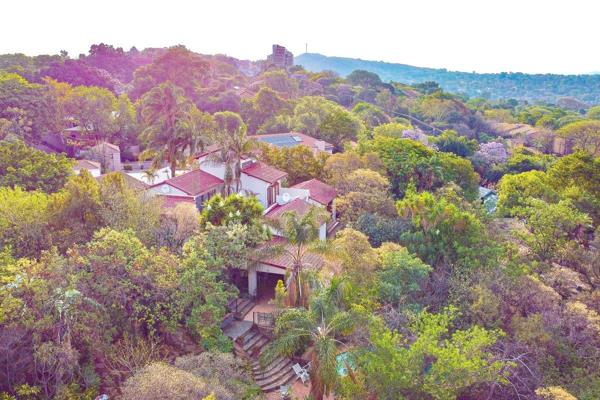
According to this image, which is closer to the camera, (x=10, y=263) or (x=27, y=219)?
(x=10, y=263)

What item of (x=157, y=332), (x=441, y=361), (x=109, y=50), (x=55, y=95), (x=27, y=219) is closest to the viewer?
(x=441, y=361)

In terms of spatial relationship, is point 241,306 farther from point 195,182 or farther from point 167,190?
point 195,182

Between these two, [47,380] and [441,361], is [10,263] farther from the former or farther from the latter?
[441,361]

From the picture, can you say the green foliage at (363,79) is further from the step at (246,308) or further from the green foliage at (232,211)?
the step at (246,308)

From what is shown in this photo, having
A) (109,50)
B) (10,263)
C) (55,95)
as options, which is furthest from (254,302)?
(109,50)

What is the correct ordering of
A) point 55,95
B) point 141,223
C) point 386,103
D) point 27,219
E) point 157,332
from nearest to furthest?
point 157,332
point 27,219
point 141,223
point 55,95
point 386,103

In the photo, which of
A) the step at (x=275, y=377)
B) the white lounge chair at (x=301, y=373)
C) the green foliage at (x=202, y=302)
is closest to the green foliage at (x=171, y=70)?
the green foliage at (x=202, y=302)
